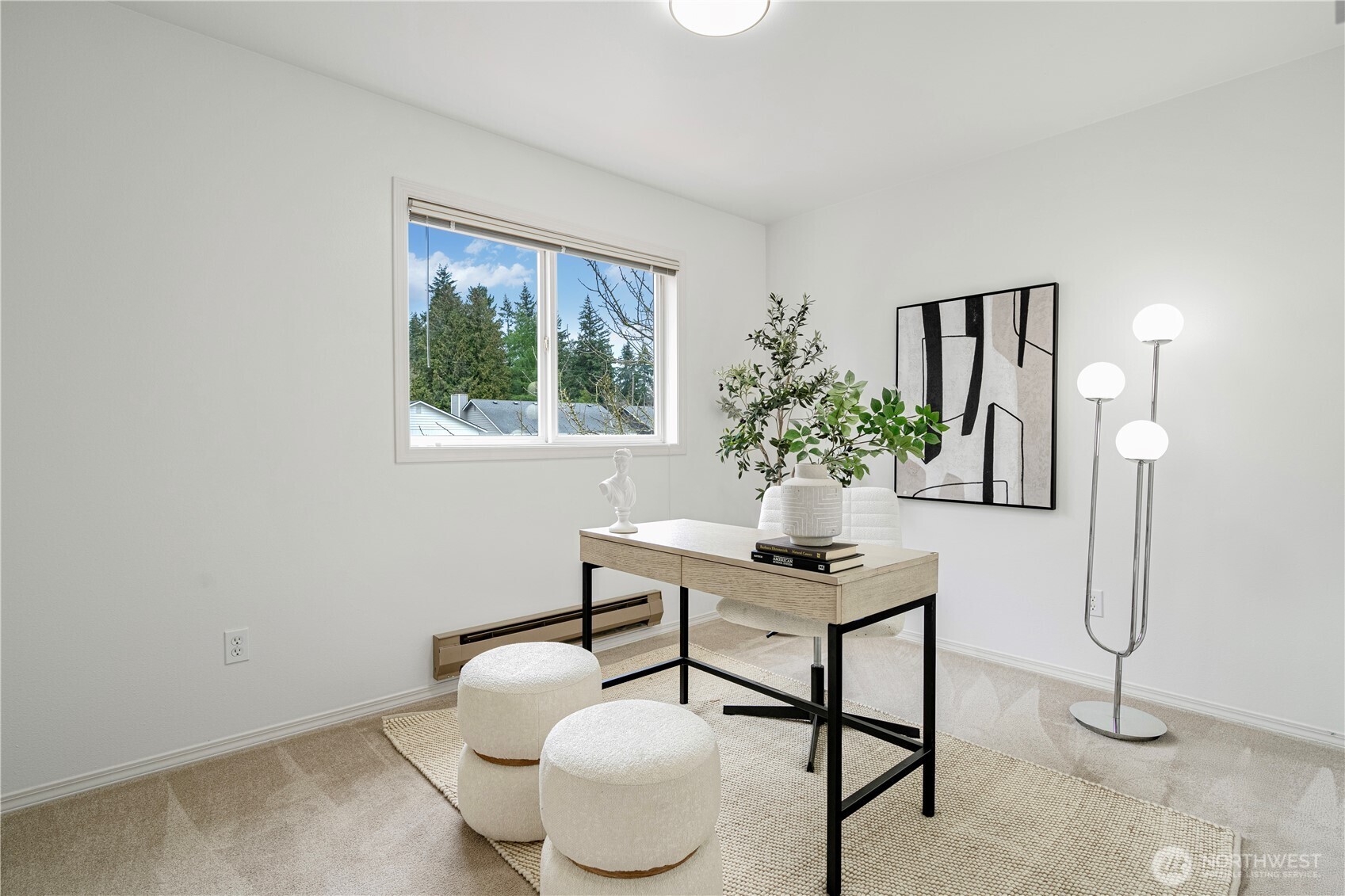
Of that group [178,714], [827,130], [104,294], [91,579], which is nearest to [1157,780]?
[827,130]

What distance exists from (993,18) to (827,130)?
88 centimetres

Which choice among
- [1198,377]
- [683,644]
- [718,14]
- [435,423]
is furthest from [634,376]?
[1198,377]

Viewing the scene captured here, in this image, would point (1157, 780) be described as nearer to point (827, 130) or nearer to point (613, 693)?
point (613, 693)

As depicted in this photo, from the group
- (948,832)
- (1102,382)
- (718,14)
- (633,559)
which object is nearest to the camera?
(948,832)

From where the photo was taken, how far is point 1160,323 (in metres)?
2.43

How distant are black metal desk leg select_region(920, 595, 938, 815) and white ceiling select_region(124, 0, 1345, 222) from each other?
1850 mm

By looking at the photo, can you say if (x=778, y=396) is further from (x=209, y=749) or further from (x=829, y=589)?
(x=209, y=749)

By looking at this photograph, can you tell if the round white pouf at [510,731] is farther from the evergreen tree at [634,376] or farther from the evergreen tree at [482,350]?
the evergreen tree at [634,376]

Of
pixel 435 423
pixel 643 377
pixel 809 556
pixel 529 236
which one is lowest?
pixel 809 556

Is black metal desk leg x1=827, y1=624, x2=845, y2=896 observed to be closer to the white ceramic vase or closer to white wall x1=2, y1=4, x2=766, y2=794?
the white ceramic vase

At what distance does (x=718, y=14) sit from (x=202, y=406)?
209 centimetres

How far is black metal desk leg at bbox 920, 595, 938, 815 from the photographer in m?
1.87

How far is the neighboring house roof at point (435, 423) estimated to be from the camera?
290 cm

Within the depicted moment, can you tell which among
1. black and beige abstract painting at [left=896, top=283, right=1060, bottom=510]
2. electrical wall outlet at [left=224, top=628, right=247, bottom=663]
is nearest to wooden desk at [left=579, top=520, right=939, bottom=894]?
electrical wall outlet at [left=224, top=628, right=247, bottom=663]
